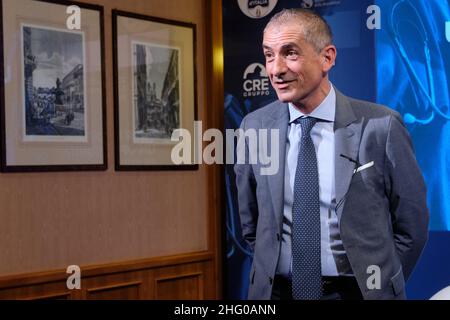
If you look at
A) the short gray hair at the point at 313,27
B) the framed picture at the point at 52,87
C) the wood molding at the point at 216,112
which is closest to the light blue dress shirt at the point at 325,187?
the short gray hair at the point at 313,27

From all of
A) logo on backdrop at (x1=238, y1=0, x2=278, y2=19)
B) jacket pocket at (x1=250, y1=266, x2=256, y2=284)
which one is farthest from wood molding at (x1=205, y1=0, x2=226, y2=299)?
jacket pocket at (x1=250, y1=266, x2=256, y2=284)

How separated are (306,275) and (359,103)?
759mm

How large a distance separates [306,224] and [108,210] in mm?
880

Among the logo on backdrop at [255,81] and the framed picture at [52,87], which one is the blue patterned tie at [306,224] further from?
the framed picture at [52,87]

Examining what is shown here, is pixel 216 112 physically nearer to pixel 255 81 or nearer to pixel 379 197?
pixel 255 81

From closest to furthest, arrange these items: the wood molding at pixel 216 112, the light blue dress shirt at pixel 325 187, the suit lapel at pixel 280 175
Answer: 1. the light blue dress shirt at pixel 325 187
2. the suit lapel at pixel 280 175
3. the wood molding at pixel 216 112

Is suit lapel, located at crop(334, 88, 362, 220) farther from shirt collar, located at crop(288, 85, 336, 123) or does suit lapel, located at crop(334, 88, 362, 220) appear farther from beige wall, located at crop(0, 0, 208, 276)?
beige wall, located at crop(0, 0, 208, 276)

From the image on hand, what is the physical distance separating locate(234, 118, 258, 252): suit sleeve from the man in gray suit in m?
0.07

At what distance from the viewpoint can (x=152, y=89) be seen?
11.2 ft

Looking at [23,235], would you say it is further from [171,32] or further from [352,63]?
[352,63]

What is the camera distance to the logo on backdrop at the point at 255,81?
334 centimetres

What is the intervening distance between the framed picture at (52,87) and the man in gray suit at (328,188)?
766 mm

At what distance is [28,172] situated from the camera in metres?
3.01
